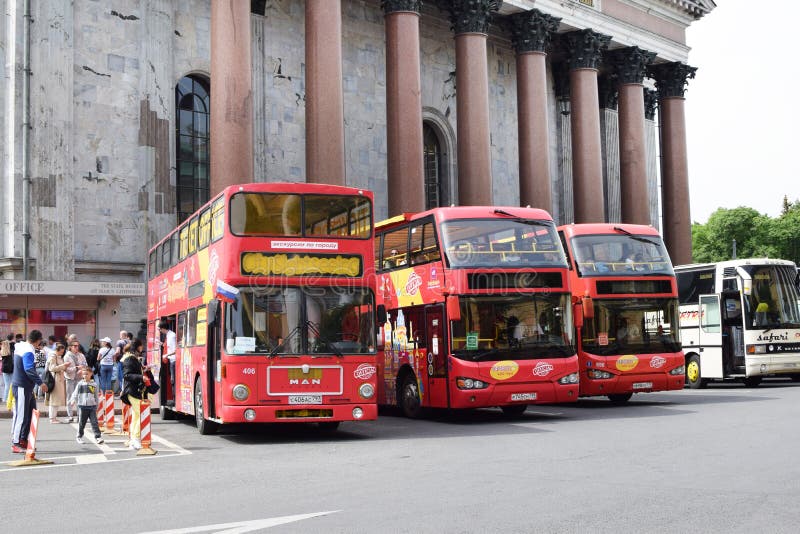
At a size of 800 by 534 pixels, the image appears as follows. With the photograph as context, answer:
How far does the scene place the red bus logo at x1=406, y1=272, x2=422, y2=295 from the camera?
746 inches

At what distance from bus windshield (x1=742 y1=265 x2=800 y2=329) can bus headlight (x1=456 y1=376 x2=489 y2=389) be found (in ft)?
37.0

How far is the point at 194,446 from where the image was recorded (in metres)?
14.9

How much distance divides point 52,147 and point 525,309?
50.4ft

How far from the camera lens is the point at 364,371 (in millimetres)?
15312

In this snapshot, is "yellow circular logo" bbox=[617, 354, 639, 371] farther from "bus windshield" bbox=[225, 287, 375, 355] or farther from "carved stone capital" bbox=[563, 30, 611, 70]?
"carved stone capital" bbox=[563, 30, 611, 70]

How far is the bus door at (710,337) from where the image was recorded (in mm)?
26922

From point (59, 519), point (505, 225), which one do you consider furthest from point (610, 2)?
point (59, 519)

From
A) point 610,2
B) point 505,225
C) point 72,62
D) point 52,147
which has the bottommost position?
point 505,225

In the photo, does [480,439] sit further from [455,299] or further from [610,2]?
[610,2]

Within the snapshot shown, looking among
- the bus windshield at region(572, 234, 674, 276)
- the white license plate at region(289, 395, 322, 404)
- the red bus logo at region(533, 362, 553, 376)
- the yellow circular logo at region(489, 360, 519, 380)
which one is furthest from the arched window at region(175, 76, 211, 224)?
the white license plate at region(289, 395, 322, 404)

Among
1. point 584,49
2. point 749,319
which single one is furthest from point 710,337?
point 584,49

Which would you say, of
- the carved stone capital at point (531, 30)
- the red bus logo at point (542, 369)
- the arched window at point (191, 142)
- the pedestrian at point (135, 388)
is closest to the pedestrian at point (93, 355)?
the arched window at point (191, 142)

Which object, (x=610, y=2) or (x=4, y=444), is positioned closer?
(x=4, y=444)

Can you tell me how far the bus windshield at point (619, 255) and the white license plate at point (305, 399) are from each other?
8012 mm
